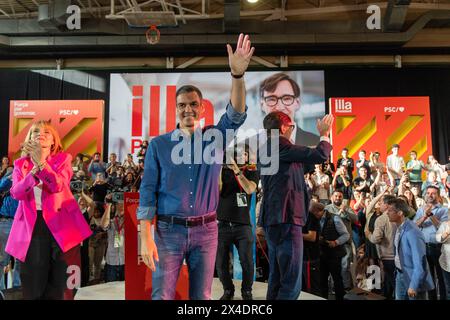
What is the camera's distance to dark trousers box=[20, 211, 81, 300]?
280cm

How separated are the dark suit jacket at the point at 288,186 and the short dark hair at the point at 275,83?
6501 mm

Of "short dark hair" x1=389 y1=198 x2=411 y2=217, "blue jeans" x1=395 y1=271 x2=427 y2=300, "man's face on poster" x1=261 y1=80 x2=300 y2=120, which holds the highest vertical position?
"man's face on poster" x1=261 y1=80 x2=300 y2=120

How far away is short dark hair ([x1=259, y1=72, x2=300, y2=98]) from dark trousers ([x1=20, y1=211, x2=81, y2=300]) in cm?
736

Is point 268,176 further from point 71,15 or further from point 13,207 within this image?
point 71,15

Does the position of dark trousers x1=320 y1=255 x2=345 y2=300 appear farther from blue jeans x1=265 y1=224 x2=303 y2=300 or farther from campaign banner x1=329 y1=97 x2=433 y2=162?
campaign banner x1=329 y1=97 x2=433 y2=162

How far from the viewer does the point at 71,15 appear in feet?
30.9

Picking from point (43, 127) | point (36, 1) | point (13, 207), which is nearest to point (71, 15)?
point (36, 1)

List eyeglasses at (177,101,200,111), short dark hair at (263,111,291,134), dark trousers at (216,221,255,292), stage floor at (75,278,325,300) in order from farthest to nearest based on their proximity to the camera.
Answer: dark trousers at (216,221,255,292), stage floor at (75,278,325,300), short dark hair at (263,111,291,134), eyeglasses at (177,101,200,111)

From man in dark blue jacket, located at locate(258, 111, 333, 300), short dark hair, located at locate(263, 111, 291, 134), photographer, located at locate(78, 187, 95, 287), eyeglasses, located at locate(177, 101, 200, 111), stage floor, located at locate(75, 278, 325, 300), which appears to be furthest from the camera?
photographer, located at locate(78, 187, 95, 287)

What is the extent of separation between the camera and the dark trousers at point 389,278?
4.38m

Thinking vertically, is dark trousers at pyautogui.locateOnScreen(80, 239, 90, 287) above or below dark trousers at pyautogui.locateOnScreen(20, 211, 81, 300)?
below

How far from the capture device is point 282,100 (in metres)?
10.0

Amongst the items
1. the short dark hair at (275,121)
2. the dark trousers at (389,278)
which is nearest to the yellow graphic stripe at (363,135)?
the dark trousers at (389,278)

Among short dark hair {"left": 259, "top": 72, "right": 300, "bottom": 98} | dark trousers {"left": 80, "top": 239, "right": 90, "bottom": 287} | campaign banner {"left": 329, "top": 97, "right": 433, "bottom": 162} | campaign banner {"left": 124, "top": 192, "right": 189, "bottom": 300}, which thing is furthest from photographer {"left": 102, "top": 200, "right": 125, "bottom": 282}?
campaign banner {"left": 329, "top": 97, "right": 433, "bottom": 162}
